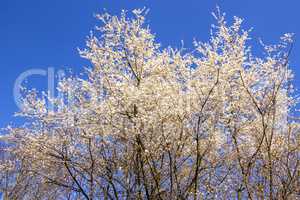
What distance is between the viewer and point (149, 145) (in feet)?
32.6

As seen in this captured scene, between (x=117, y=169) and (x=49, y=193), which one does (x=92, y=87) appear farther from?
(x=49, y=193)

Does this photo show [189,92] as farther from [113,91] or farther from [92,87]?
[92,87]

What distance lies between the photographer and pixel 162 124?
389 inches

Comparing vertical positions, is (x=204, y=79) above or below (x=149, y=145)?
above

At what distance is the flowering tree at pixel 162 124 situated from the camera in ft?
33.0

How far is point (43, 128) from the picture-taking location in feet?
39.9

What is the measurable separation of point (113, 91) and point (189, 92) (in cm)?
187

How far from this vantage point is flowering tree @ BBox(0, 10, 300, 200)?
10062 millimetres

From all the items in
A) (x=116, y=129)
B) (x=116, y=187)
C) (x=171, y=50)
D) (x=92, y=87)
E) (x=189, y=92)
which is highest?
(x=171, y=50)

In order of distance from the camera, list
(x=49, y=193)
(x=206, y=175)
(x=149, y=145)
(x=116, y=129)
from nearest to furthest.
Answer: (x=149, y=145)
(x=116, y=129)
(x=206, y=175)
(x=49, y=193)

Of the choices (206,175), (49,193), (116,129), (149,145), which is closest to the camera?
(149,145)

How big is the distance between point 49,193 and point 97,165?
6.72 m

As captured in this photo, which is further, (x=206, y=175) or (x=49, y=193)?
(x=49, y=193)

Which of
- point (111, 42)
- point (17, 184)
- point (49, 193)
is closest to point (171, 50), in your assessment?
point (111, 42)
